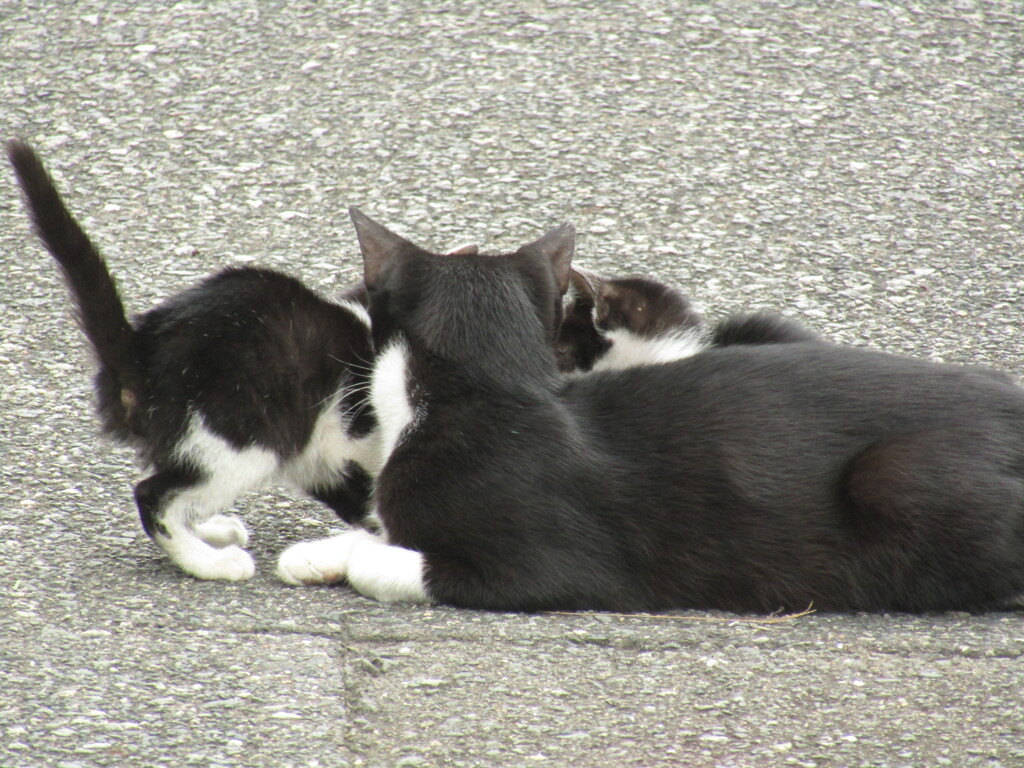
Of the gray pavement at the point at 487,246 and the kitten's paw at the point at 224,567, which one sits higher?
the gray pavement at the point at 487,246

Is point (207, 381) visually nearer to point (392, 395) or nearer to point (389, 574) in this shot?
point (392, 395)

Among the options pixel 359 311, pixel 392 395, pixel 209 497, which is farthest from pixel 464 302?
pixel 209 497

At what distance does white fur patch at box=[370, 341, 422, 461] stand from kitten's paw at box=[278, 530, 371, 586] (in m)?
0.27

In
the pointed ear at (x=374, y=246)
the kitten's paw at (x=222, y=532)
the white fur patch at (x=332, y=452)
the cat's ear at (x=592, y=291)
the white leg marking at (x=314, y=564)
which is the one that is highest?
the pointed ear at (x=374, y=246)

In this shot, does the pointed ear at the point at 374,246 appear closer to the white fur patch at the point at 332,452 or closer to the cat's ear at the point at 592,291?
the white fur patch at the point at 332,452

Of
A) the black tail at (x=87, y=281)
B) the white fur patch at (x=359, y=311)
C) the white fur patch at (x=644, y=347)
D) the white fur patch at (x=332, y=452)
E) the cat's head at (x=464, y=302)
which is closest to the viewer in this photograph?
the black tail at (x=87, y=281)

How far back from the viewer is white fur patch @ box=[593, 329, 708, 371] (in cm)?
404

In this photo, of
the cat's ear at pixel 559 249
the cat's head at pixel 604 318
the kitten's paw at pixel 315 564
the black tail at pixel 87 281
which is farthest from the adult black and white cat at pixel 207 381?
the cat's head at pixel 604 318

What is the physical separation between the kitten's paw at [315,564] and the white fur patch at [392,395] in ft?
0.88

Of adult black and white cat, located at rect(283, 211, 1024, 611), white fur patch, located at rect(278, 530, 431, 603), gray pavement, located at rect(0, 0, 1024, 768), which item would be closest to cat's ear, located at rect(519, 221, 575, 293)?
adult black and white cat, located at rect(283, 211, 1024, 611)

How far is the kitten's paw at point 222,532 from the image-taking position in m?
3.51

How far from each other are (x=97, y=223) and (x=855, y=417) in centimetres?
346

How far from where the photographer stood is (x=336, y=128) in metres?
6.14

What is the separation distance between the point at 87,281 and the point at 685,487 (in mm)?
1536
